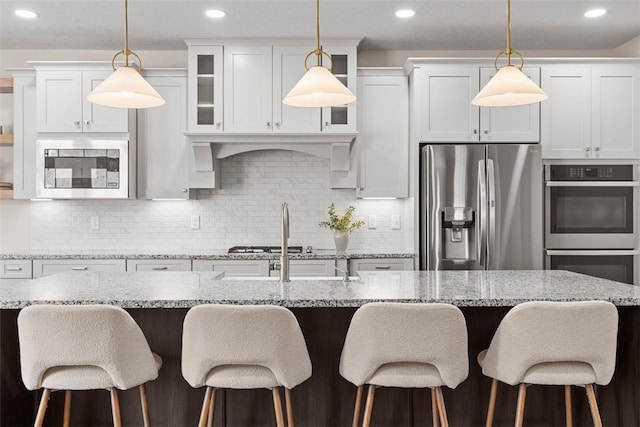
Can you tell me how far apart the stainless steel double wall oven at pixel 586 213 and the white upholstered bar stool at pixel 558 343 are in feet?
7.66

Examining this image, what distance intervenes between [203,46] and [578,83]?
3.00m

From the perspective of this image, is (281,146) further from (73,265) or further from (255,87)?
(73,265)

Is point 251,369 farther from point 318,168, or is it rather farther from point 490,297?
point 318,168

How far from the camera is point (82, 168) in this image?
14.5ft

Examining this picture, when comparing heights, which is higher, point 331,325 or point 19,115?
point 19,115

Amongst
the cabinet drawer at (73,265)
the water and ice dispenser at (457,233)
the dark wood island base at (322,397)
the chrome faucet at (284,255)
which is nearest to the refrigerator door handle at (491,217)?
the water and ice dispenser at (457,233)

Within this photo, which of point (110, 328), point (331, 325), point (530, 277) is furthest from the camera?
point (530, 277)

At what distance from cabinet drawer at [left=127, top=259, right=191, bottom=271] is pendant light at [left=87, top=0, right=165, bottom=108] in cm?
173

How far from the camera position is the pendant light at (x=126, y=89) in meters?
2.51

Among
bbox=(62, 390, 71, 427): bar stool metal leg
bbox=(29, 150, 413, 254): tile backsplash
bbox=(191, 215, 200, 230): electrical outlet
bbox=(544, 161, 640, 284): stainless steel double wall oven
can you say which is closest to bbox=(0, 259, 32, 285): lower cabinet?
bbox=(29, 150, 413, 254): tile backsplash

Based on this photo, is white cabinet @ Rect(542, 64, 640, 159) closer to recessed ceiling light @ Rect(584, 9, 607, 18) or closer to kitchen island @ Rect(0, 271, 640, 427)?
recessed ceiling light @ Rect(584, 9, 607, 18)

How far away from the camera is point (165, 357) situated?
2.40 metres

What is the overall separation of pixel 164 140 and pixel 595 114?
3.47m

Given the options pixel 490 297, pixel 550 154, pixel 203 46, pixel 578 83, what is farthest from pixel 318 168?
pixel 490 297
